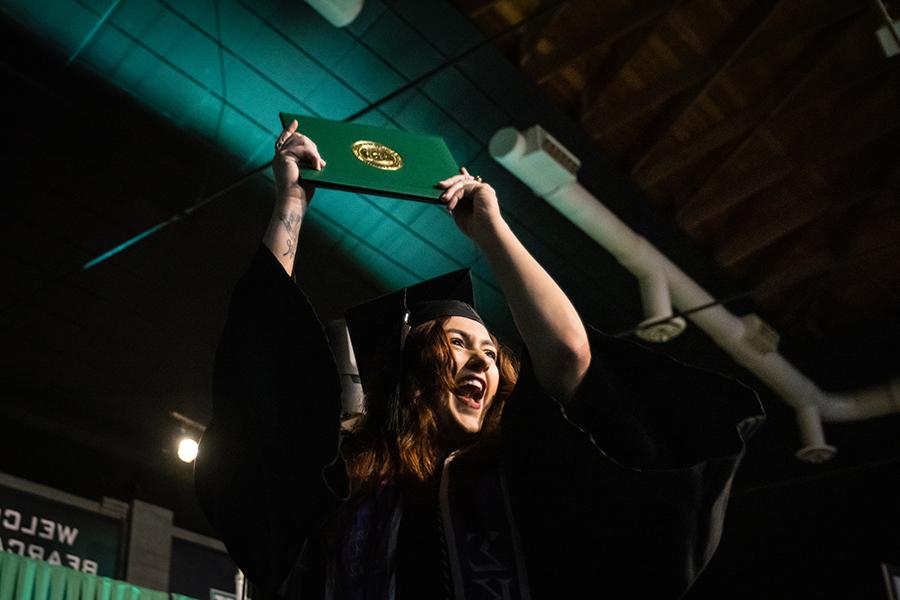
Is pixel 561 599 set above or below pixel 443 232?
below

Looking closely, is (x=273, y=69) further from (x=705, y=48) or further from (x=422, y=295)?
(x=422, y=295)

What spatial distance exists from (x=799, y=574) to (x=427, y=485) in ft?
29.4

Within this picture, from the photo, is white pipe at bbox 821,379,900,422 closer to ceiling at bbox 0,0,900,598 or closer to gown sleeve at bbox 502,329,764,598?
ceiling at bbox 0,0,900,598

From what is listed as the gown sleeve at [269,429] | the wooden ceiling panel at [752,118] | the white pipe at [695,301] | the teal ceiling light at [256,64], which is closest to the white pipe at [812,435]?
the white pipe at [695,301]

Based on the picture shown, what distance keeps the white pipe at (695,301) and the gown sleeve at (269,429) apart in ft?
14.2

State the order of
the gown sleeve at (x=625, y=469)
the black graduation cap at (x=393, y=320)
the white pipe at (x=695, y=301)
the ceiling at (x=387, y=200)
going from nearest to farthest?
the gown sleeve at (x=625, y=469) → the black graduation cap at (x=393, y=320) → the ceiling at (x=387, y=200) → the white pipe at (x=695, y=301)

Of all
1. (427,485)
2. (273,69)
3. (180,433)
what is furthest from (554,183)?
(427,485)

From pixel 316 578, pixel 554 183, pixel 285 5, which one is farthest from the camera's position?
pixel 554 183

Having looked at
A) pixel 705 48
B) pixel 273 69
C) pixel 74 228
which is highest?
pixel 705 48

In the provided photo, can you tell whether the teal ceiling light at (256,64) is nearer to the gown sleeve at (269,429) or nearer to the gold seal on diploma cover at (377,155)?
the gold seal on diploma cover at (377,155)

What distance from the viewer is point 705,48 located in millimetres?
6094

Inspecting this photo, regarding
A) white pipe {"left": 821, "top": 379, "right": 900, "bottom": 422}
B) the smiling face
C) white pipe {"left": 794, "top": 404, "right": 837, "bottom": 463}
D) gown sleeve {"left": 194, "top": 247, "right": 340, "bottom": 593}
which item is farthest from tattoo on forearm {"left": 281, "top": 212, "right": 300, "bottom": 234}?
white pipe {"left": 821, "top": 379, "right": 900, "bottom": 422}

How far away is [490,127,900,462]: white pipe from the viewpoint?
19.0 ft

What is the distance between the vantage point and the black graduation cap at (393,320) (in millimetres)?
1797
